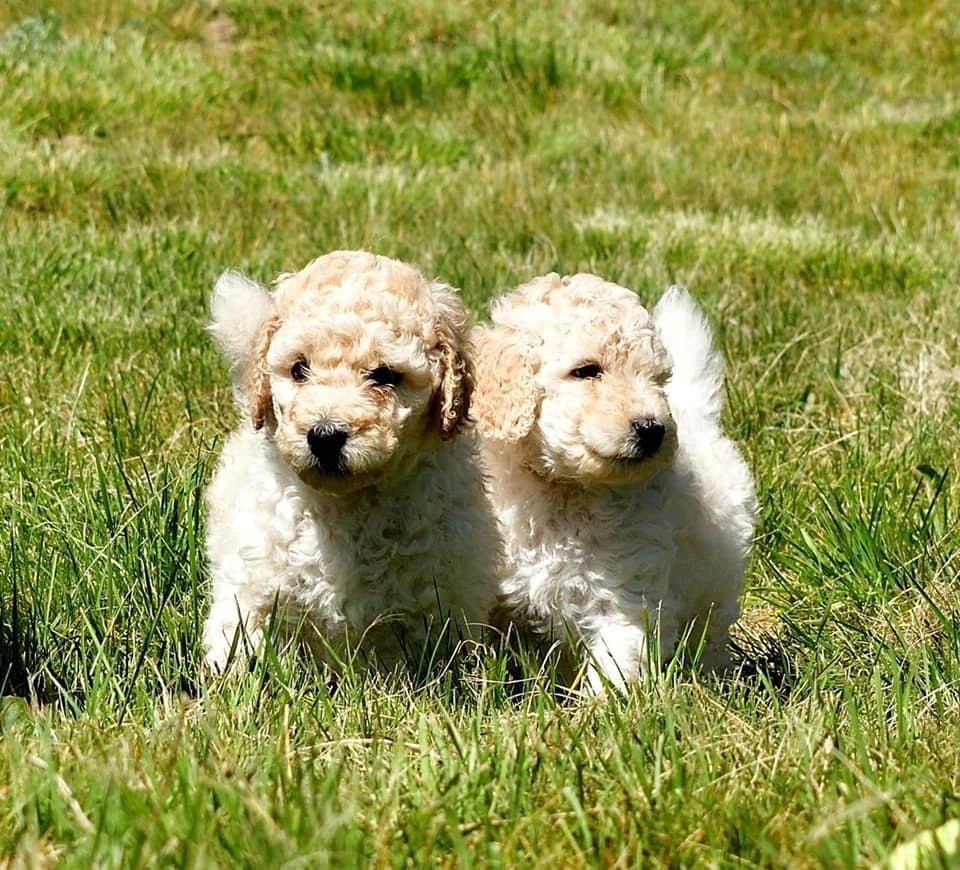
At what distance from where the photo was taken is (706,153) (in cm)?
879

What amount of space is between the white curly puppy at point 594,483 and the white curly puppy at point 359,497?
5.6 inches

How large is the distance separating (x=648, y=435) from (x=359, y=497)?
738 millimetres

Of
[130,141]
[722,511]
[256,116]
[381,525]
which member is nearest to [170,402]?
[381,525]

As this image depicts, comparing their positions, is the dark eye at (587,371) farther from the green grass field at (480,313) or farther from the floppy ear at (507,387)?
the green grass field at (480,313)

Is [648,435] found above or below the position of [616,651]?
above

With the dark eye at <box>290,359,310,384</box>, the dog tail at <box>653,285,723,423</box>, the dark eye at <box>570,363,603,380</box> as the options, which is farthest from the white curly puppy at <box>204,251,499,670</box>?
the dog tail at <box>653,285,723,423</box>

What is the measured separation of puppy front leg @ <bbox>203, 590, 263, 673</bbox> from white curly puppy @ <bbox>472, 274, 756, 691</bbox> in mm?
665

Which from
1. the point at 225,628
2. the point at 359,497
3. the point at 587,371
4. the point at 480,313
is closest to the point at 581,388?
the point at 587,371

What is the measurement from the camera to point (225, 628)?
366cm

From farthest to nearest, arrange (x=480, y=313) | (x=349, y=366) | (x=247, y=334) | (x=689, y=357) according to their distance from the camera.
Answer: (x=480, y=313), (x=689, y=357), (x=247, y=334), (x=349, y=366)

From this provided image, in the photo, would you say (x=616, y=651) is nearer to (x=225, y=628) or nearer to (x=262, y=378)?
(x=225, y=628)

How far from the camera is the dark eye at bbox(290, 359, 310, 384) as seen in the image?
11.4ft

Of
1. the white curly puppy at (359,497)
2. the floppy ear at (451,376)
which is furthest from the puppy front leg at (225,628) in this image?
the floppy ear at (451,376)

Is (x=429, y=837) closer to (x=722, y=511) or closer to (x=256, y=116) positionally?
(x=722, y=511)
